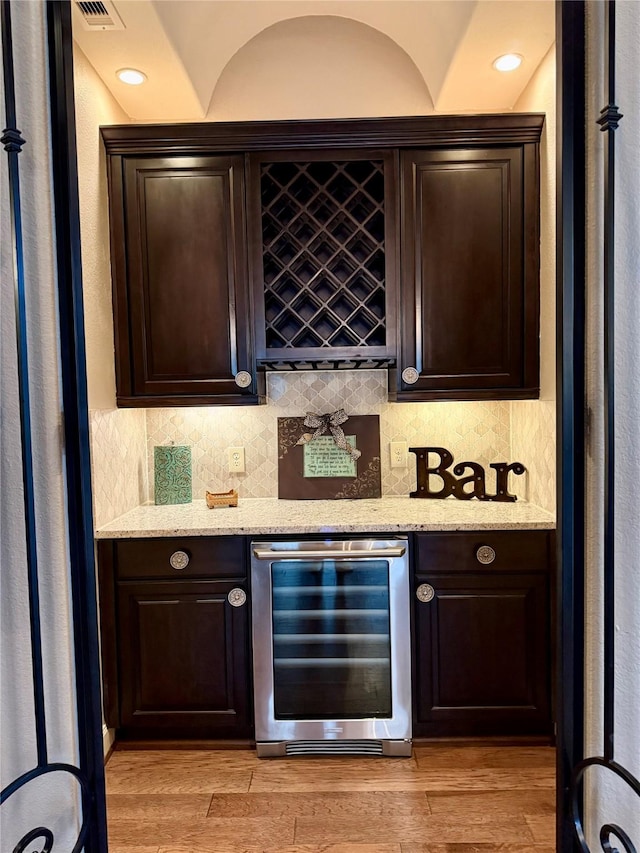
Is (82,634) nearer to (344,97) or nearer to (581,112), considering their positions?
(581,112)

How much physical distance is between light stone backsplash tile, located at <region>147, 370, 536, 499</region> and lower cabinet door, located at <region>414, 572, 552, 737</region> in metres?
0.61

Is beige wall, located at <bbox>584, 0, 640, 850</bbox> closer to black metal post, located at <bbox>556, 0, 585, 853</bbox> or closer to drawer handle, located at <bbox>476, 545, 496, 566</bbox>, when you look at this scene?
black metal post, located at <bbox>556, 0, 585, 853</bbox>

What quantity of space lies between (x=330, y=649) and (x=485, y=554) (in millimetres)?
701

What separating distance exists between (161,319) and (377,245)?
956 mm

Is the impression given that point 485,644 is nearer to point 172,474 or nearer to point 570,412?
point 570,412

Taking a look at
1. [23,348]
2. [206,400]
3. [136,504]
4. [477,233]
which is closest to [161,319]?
[206,400]

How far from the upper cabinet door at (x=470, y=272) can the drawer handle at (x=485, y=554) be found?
2.01 ft

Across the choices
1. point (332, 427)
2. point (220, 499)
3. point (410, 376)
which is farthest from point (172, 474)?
point (410, 376)

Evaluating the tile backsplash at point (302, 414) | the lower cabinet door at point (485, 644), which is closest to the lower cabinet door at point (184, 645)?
the tile backsplash at point (302, 414)

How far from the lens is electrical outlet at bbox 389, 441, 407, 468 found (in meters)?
Result: 2.51

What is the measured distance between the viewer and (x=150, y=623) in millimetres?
2021

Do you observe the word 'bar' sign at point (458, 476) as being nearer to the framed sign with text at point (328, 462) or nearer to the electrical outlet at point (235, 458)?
the framed sign with text at point (328, 462)

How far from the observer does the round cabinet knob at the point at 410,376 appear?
2.18 meters

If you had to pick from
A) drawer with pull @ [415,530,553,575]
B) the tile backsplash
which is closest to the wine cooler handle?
drawer with pull @ [415,530,553,575]
